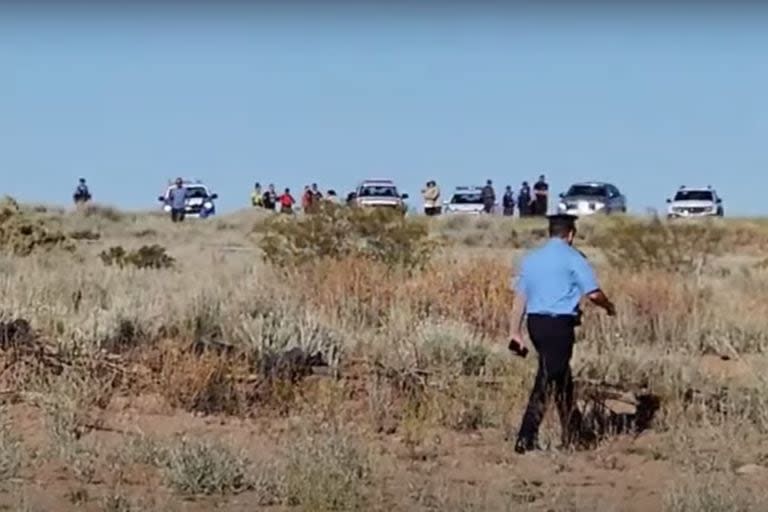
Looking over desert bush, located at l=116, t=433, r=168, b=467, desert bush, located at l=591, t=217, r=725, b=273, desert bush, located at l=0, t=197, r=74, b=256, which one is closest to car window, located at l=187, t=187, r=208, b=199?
desert bush, located at l=0, t=197, r=74, b=256

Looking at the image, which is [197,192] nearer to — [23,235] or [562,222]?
[23,235]

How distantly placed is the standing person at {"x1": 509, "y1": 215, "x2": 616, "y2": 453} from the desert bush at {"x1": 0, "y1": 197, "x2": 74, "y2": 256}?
747 inches

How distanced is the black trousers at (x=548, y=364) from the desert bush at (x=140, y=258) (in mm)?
15646

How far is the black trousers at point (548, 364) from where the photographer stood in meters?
12.3

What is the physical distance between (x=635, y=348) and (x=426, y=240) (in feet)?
30.5

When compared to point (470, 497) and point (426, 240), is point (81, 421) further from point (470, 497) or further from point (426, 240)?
point (426, 240)

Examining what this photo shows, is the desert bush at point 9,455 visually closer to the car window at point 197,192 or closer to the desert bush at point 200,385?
the desert bush at point 200,385

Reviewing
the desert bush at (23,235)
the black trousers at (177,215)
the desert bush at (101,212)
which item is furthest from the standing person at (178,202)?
the desert bush at (23,235)

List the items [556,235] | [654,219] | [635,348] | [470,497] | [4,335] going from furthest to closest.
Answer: [654,219] < [635,348] < [4,335] < [556,235] < [470,497]

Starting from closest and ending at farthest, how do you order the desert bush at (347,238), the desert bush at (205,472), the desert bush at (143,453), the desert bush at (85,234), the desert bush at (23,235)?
the desert bush at (205,472) → the desert bush at (143,453) → the desert bush at (347,238) → the desert bush at (23,235) → the desert bush at (85,234)

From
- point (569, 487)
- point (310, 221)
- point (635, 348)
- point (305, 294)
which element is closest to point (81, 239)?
point (310, 221)

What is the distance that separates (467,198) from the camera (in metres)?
54.7

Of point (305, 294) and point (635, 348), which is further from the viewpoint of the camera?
point (305, 294)

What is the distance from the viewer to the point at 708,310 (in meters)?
20.0
